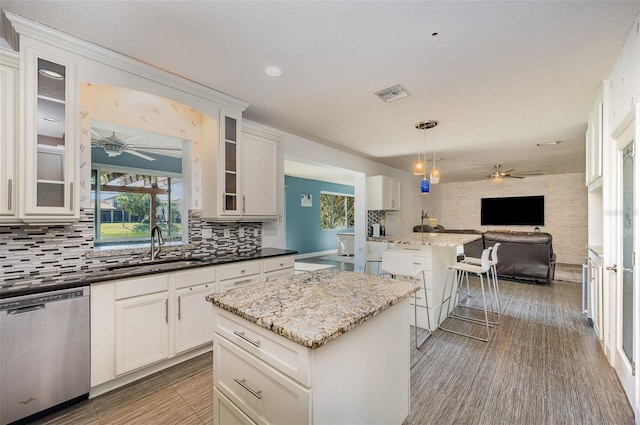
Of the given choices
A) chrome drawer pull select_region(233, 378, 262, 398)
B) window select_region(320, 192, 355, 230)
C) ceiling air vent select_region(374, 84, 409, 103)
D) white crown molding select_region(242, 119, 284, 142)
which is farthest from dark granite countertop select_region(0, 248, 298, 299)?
window select_region(320, 192, 355, 230)

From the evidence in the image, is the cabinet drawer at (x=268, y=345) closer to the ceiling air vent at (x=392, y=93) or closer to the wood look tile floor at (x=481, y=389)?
the wood look tile floor at (x=481, y=389)

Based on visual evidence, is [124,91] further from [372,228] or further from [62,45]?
[372,228]

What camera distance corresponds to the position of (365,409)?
1.27m

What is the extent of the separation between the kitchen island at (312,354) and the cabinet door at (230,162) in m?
1.52

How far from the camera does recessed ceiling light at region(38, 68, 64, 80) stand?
6.00ft

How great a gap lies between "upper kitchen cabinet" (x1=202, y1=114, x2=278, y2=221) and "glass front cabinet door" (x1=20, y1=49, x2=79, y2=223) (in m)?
1.11

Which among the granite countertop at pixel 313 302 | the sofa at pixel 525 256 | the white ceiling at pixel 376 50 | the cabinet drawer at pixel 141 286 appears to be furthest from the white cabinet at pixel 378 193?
the cabinet drawer at pixel 141 286

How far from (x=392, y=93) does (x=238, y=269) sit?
2317 millimetres

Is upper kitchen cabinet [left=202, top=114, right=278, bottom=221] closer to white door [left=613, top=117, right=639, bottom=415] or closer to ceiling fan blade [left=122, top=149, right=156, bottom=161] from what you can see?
ceiling fan blade [left=122, top=149, right=156, bottom=161]

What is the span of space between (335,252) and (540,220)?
→ 598cm

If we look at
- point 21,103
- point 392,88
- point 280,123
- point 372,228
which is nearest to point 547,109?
point 392,88

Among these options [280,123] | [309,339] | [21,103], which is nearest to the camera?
[309,339]

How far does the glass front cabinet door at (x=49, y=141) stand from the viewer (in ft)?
5.79

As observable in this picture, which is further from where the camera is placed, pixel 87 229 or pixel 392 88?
pixel 392 88
